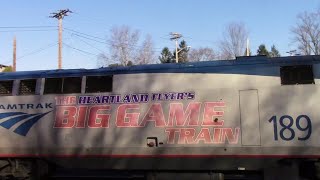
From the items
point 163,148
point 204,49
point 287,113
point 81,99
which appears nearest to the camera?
point 287,113

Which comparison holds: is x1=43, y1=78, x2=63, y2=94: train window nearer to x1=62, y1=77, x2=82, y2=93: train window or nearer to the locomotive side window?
the locomotive side window

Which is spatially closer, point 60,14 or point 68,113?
point 68,113

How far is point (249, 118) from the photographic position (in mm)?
9820

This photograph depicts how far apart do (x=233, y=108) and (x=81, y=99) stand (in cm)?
404

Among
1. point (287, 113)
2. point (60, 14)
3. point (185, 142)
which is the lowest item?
point (185, 142)

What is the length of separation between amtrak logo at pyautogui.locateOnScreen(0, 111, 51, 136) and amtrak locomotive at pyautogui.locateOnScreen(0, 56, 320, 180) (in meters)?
0.03

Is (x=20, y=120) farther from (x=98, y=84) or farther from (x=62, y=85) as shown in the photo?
(x=98, y=84)

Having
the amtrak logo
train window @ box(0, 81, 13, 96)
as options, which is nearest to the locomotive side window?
the amtrak logo

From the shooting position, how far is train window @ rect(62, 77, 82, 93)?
36.9ft

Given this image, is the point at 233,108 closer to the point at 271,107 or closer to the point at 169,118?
the point at 271,107

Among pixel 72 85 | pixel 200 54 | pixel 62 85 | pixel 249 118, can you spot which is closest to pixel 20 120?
pixel 62 85

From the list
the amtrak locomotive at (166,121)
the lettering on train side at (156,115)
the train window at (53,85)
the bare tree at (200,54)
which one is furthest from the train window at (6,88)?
the bare tree at (200,54)

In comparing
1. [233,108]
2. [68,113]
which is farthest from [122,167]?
[233,108]

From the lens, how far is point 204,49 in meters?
73.8
